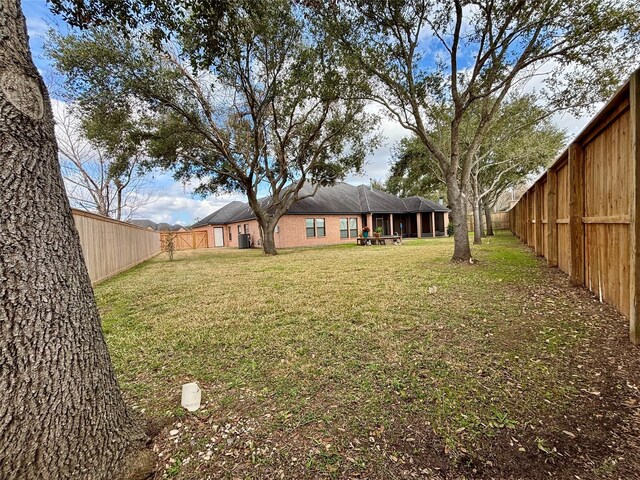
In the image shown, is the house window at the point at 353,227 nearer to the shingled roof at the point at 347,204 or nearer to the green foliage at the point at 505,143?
the shingled roof at the point at 347,204

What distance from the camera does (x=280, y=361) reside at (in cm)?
274

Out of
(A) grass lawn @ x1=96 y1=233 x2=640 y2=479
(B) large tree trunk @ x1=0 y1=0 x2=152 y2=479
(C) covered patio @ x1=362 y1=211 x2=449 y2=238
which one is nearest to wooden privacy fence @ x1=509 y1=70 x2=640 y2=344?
(A) grass lawn @ x1=96 y1=233 x2=640 y2=479

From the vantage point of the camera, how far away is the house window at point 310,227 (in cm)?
2130

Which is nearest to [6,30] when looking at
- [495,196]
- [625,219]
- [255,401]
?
[255,401]

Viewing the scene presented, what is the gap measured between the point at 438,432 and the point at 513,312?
2.75m

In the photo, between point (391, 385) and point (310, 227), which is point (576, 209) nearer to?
point (391, 385)

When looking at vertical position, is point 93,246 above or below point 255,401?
above

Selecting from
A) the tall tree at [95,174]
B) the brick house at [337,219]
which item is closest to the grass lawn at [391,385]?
the tall tree at [95,174]

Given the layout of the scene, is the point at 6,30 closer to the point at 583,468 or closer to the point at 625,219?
the point at 583,468

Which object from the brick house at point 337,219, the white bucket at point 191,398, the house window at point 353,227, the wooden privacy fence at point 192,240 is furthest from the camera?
the wooden privacy fence at point 192,240

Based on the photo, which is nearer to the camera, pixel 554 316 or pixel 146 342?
pixel 146 342

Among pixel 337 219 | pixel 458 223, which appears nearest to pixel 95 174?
pixel 337 219

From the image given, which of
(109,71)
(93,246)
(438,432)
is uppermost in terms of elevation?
(109,71)

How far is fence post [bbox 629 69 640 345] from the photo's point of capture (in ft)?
8.48
